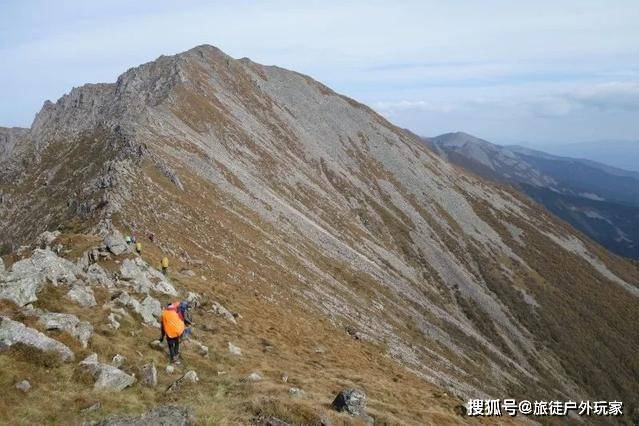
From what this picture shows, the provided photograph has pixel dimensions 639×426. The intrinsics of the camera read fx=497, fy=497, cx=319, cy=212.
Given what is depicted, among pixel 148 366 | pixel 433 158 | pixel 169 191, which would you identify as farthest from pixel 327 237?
pixel 433 158

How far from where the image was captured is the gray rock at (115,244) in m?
34.3

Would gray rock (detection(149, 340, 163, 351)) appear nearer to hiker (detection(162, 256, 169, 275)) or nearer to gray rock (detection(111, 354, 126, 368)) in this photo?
gray rock (detection(111, 354, 126, 368))

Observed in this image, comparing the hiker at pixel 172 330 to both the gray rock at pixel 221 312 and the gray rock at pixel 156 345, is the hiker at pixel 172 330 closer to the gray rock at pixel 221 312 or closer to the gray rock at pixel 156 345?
the gray rock at pixel 156 345

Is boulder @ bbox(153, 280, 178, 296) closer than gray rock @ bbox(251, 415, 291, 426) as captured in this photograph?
No

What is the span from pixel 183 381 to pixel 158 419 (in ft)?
15.4

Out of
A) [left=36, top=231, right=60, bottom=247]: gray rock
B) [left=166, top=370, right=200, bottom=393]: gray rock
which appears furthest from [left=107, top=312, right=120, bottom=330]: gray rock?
[left=36, top=231, right=60, bottom=247]: gray rock

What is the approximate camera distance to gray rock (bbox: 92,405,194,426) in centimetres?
1596

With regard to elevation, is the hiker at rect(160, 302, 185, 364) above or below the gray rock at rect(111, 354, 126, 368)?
above

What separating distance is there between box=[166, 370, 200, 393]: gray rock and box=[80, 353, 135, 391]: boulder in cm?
155

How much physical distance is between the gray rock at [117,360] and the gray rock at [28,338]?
5.58 feet

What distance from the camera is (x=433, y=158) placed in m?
174

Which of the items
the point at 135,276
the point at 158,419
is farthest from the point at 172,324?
the point at 135,276

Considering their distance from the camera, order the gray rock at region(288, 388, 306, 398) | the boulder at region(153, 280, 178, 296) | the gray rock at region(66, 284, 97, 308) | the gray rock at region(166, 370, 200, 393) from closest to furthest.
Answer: the gray rock at region(166, 370, 200, 393)
the gray rock at region(288, 388, 306, 398)
the gray rock at region(66, 284, 97, 308)
the boulder at region(153, 280, 178, 296)

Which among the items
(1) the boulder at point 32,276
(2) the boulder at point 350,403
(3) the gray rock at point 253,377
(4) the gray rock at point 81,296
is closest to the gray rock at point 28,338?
(1) the boulder at point 32,276
